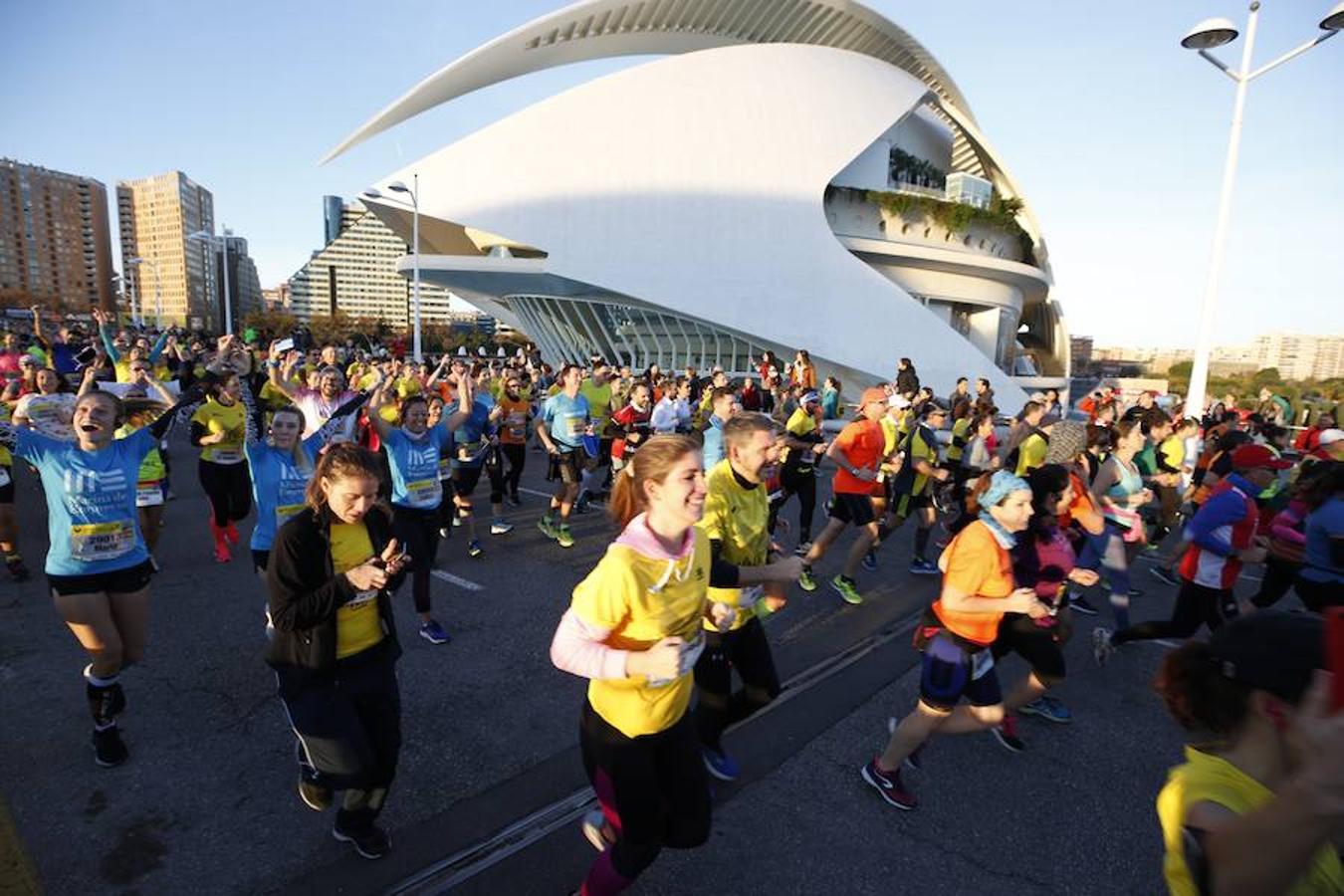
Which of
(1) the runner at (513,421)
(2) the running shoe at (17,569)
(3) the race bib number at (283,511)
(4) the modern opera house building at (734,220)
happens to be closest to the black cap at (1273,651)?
(3) the race bib number at (283,511)

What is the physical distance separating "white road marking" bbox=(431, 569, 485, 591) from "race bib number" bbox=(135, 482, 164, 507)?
2.48 meters

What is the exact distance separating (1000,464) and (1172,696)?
5.19m

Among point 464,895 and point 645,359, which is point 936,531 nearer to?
point 464,895

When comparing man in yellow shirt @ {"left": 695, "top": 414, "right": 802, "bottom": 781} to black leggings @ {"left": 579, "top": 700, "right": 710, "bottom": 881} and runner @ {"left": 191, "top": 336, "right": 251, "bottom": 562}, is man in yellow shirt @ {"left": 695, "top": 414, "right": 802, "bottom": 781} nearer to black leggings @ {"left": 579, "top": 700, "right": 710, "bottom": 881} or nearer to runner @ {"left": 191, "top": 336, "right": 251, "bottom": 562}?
black leggings @ {"left": 579, "top": 700, "right": 710, "bottom": 881}

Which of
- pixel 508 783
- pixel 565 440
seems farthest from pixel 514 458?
pixel 508 783

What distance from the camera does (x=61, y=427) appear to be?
12.1ft

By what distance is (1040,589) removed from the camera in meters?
3.52

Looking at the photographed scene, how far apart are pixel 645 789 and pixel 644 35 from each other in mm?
42539

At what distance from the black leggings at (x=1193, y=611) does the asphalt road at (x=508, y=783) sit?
44 cm

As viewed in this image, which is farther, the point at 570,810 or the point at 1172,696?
the point at 570,810

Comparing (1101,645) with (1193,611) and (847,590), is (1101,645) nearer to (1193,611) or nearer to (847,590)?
(1193,611)

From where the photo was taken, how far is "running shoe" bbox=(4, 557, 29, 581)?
18.1 ft

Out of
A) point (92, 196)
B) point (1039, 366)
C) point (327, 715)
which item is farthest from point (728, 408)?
point (92, 196)

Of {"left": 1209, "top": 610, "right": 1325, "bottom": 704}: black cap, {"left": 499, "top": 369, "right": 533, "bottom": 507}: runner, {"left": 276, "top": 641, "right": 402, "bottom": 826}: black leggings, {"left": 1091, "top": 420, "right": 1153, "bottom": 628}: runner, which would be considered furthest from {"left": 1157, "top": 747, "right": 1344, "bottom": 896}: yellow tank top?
{"left": 499, "top": 369, "right": 533, "bottom": 507}: runner
